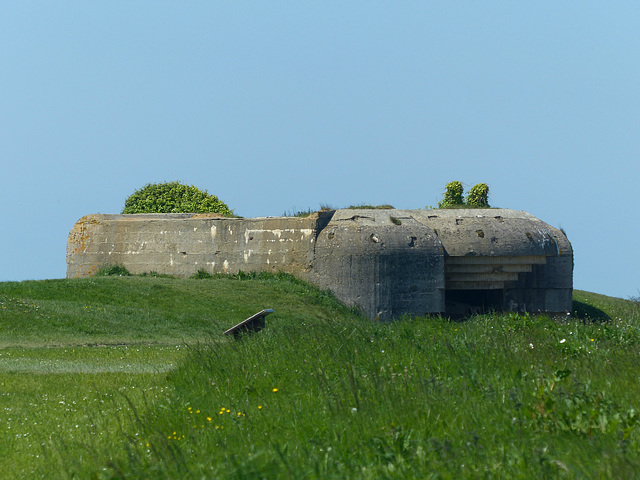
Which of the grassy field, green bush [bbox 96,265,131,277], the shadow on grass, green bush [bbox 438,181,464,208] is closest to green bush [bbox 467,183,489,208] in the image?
green bush [bbox 438,181,464,208]

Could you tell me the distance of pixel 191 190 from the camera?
Result: 31453 millimetres

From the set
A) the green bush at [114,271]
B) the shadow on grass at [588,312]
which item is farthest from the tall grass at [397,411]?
the shadow on grass at [588,312]

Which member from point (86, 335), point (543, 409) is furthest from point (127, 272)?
point (543, 409)

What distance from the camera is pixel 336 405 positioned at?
6.50 metres

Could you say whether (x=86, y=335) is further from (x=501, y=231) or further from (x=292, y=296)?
(x=501, y=231)

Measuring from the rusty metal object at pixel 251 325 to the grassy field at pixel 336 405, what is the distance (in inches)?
14.2

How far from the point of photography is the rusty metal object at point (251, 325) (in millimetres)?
12594

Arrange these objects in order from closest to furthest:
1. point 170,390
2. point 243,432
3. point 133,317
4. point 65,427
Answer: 1. point 243,432
2. point 65,427
3. point 170,390
4. point 133,317

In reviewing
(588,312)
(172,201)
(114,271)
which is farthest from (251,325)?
(172,201)

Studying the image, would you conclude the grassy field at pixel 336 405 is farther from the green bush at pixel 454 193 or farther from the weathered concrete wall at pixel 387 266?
the green bush at pixel 454 193

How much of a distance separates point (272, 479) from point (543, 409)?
8.09 ft

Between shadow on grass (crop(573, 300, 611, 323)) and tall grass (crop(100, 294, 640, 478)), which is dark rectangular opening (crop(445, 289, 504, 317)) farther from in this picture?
tall grass (crop(100, 294, 640, 478))

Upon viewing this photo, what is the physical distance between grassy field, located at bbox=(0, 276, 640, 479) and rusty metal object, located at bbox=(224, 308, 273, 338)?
362 millimetres

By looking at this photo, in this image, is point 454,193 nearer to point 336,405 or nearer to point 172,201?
point 172,201
